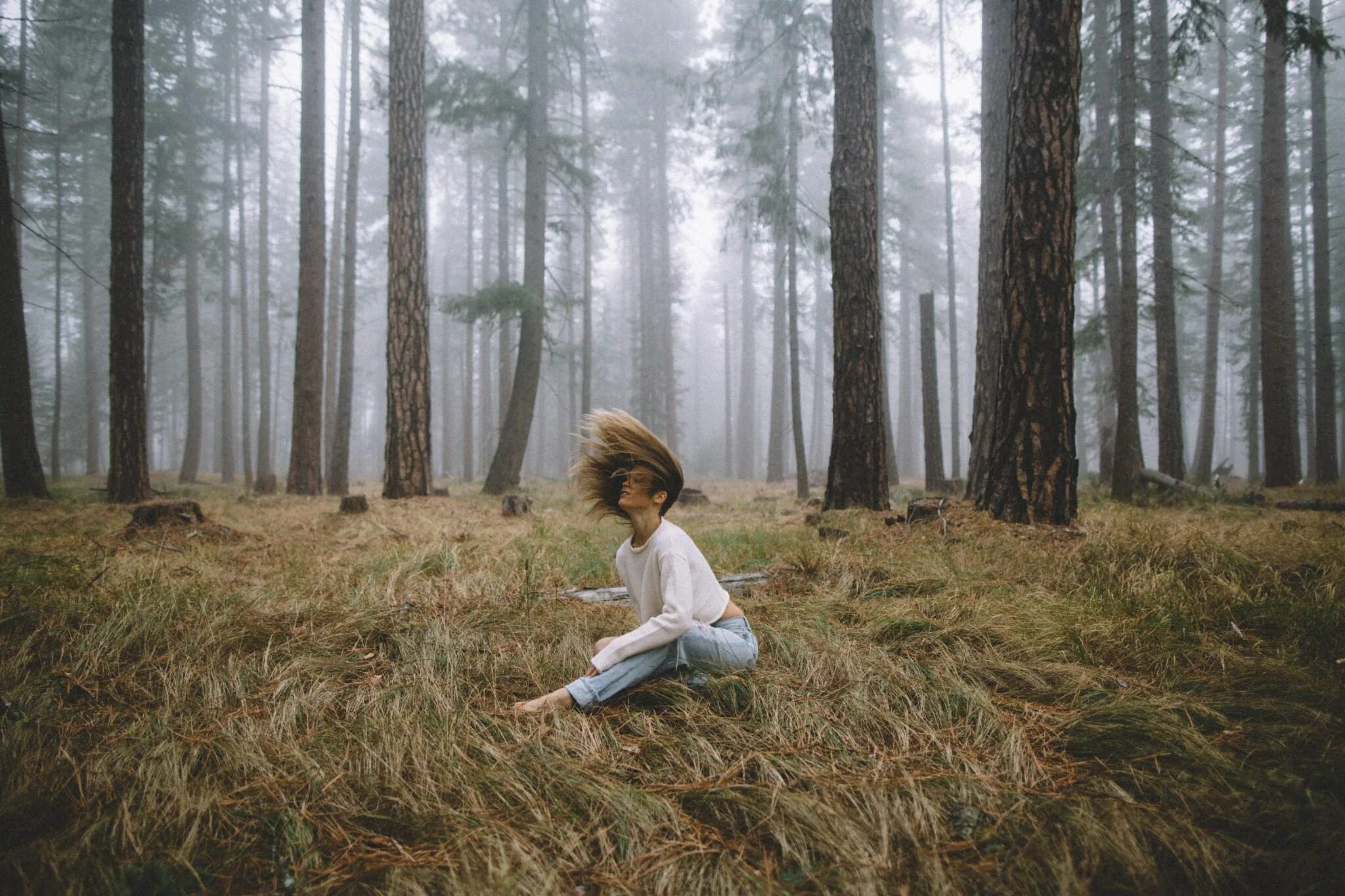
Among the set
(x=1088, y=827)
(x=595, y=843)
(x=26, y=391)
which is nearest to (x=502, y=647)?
(x=595, y=843)

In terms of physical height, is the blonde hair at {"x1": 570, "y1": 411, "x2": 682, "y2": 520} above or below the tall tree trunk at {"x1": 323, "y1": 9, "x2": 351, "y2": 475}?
below

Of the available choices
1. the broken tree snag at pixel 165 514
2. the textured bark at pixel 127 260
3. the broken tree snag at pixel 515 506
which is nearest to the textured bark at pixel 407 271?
the broken tree snag at pixel 515 506

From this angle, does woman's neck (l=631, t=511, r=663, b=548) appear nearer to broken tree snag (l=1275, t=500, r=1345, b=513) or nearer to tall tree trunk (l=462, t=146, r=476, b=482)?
broken tree snag (l=1275, t=500, r=1345, b=513)

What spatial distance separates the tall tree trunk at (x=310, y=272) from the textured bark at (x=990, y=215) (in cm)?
1052

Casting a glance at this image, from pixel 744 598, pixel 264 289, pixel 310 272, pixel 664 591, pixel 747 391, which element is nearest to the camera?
pixel 664 591

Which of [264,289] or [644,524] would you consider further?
[264,289]

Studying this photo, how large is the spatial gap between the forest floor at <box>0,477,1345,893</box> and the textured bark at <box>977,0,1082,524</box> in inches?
42.7

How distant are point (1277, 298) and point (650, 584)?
13.4m

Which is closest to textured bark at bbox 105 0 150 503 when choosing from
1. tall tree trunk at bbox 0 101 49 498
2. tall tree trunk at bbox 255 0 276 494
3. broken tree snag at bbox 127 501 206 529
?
tall tree trunk at bbox 0 101 49 498

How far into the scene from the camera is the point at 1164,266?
9.09 metres

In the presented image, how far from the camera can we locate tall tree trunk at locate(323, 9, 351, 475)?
43.2 feet

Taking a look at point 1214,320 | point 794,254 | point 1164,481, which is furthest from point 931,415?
point 1214,320

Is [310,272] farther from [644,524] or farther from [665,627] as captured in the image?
[665,627]

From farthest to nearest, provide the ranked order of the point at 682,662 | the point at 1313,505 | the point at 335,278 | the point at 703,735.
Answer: the point at 335,278 < the point at 1313,505 < the point at 682,662 < the point at 703,735
